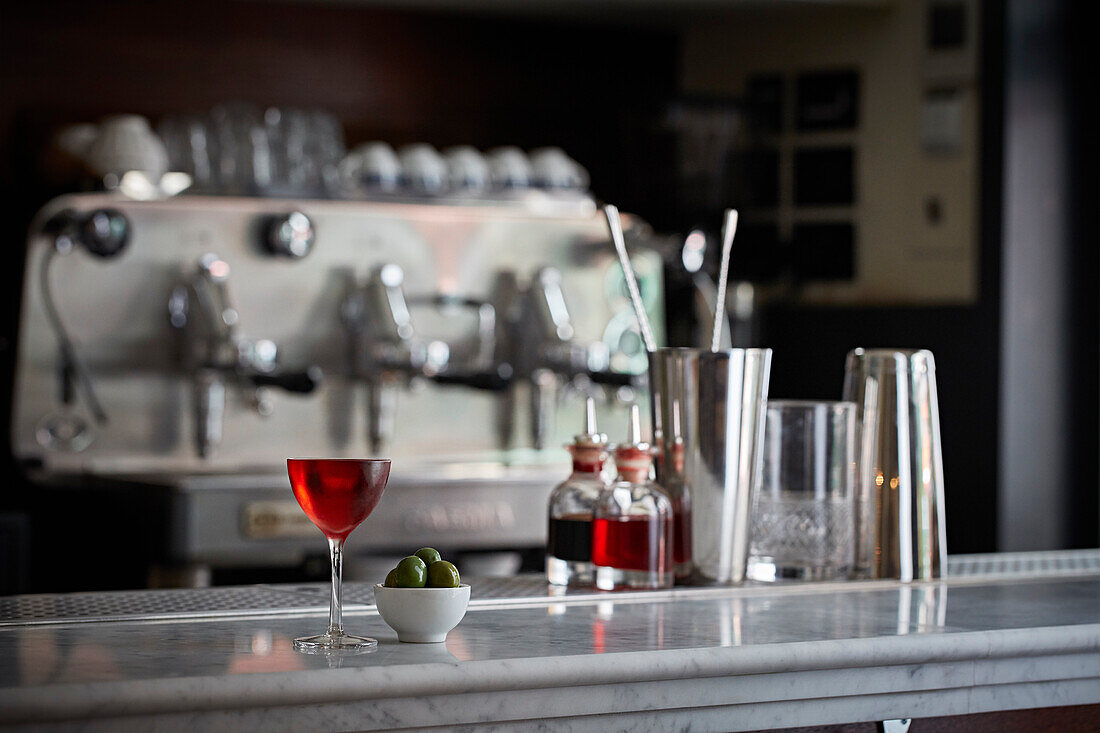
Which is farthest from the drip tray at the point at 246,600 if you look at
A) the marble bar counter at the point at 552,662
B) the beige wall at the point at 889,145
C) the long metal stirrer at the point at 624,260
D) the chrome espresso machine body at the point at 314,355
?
the beige wall at the point at 889,145

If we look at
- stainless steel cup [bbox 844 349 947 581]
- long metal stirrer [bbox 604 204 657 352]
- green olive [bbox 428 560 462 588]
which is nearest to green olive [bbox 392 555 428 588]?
green olive [bbox 428 560 462 588]

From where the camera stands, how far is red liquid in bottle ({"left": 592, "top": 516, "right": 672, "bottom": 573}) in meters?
1.27

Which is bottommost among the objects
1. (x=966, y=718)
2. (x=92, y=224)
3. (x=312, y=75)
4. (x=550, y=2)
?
(x=966, y=718)

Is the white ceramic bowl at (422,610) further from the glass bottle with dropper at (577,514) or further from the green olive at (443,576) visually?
the glass bottle with dropper at (577,514)

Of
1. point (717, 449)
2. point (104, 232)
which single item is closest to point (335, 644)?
point (717, 449)

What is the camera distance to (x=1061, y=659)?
3.58ft

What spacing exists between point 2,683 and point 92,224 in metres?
1.66

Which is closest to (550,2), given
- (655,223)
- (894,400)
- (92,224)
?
(655,223)

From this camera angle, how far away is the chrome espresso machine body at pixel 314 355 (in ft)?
7.44

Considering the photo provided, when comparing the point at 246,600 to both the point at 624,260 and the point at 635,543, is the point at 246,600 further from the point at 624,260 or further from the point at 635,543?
the point at 624,260

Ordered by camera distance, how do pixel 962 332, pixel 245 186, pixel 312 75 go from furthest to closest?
pixel 312 75 < pixel 962 332 < pixel 245 186

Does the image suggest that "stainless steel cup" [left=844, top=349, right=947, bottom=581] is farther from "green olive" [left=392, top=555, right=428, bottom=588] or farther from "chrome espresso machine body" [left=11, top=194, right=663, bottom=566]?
"chrome espresso machine body" [left=11, top=194, right=663, bottom=566]

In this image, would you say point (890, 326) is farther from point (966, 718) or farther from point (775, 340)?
point (966, 718)

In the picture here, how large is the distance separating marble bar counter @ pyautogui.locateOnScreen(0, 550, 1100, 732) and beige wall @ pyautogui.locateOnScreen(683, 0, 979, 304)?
1.68m
